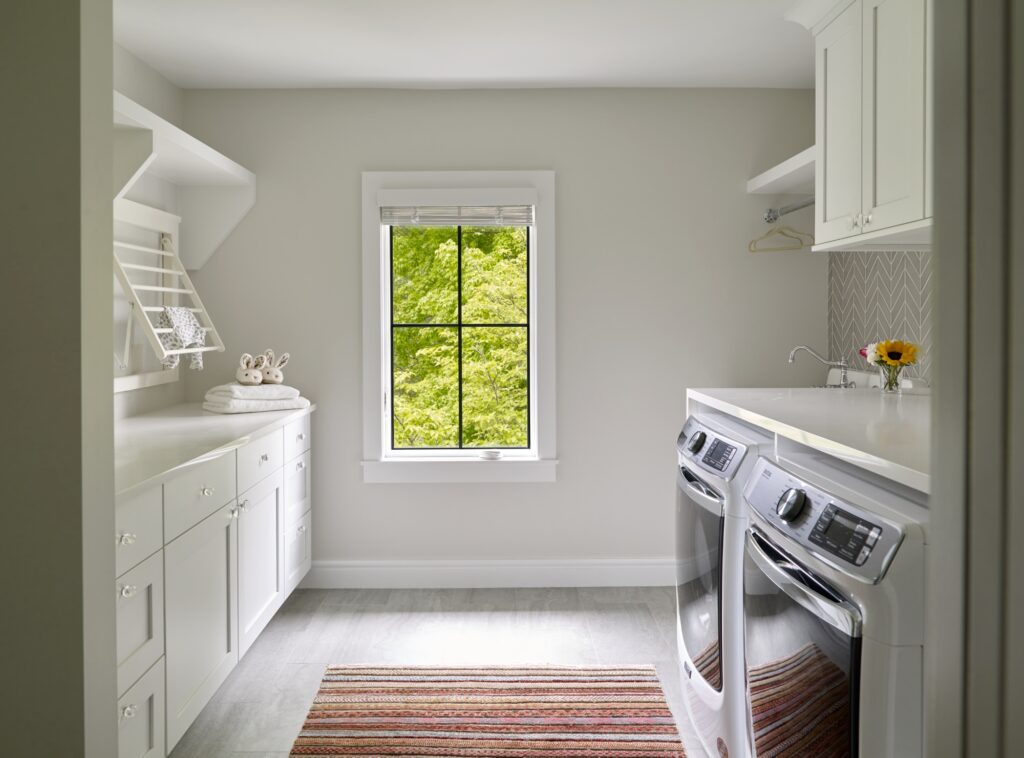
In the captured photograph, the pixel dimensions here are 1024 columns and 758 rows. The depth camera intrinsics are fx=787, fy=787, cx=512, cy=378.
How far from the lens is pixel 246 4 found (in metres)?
2.68

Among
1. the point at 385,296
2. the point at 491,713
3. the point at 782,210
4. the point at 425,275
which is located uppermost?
the point at 782,210

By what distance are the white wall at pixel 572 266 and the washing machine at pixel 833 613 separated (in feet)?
6.45

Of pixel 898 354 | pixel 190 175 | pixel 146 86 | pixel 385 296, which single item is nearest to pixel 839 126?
pixel 898 354

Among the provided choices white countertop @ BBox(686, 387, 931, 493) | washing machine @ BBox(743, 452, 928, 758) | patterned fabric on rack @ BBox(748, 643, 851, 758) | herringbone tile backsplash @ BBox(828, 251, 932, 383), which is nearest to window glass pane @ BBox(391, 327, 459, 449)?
white countertop @ BBox(686, 387, 931, 493)

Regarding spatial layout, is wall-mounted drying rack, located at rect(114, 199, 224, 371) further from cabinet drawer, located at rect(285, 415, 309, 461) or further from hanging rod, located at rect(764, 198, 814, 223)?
hanging rod, located at rect(764, 198, 814, 223)

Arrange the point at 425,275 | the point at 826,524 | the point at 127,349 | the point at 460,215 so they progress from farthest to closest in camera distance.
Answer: the point at 425,275, the point at 460,215, the point at 127,349, the point at 826,524

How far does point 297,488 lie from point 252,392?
470 mm

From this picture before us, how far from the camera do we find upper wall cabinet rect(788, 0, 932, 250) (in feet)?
6.68

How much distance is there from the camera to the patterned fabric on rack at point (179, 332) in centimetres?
305

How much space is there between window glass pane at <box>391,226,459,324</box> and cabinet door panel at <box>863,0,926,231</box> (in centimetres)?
197

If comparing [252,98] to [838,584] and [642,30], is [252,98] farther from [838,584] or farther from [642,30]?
[838,584]

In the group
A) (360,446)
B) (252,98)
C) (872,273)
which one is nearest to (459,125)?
(252,98)

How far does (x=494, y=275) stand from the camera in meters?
3.79

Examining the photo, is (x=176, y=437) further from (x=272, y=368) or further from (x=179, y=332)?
(x=272, y=368)
